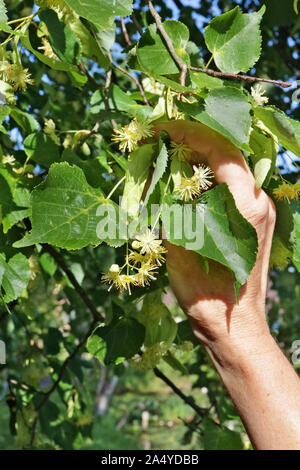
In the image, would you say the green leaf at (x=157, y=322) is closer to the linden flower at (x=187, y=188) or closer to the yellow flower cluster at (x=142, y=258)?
the yellow flower cluster at (x=142, y=258)

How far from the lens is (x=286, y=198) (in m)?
0.88

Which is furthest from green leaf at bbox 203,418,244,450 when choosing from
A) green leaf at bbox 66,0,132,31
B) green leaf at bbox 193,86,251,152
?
green leaf at bbox 66,0,132,31

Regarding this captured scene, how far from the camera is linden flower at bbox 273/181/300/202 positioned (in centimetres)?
86

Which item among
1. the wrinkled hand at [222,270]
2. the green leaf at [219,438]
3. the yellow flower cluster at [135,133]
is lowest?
the green leaf at [219,438]

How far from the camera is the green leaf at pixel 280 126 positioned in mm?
733

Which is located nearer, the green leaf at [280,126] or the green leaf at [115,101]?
the green leaf at [280,126]

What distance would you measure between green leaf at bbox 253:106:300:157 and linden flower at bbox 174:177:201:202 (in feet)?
0.48

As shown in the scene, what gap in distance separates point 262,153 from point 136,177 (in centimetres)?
22

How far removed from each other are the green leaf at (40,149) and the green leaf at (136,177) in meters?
0.27

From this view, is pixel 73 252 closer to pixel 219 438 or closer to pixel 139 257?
pixel 139 257

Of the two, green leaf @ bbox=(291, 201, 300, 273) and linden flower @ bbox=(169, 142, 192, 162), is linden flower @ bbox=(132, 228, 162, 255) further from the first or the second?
green leaf @ bbox=(291, 201, 300, 273)

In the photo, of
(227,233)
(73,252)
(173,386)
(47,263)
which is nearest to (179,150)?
(227,233)

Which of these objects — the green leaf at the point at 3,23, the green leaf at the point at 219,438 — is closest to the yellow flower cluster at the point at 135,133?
the green leaf at the point at 3,23
